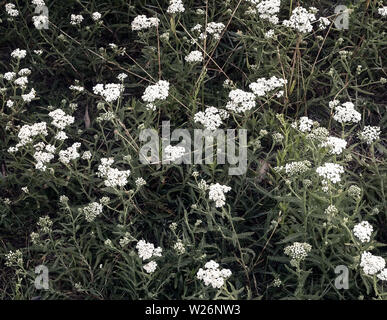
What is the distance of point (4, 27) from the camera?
5254 millimetres

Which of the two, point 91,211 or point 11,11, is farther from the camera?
point 11,11

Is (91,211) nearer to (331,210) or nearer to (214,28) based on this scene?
(331,210)

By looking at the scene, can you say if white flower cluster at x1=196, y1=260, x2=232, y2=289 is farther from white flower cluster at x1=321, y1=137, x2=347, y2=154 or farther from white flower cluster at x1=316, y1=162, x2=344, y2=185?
white flower cluster at x1=321, y1=137, x2=347, y2=154

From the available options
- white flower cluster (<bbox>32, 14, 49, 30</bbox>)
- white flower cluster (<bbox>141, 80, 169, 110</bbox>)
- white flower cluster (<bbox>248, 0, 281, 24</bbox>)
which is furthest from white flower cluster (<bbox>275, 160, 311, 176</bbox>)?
white flower cluster (<bbox>32, 14, 49, 30</bbox>)

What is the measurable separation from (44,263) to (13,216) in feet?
1.67

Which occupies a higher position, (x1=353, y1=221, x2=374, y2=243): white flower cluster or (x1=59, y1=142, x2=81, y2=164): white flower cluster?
(x1=59, y1=142, x2=81, y2=164): white flower cluster

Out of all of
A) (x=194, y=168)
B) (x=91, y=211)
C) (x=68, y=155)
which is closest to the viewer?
(x=91, y=211)

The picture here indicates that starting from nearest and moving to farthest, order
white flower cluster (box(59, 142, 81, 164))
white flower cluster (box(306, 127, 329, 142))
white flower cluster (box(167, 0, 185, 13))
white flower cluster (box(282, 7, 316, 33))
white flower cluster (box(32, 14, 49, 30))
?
white flower cluster (box(306, 127, 329, 142)) < white flower cluster (box(59, 142, 81, 164)) < white flower cluster (box(282, 7, 316, 33)) < white flower cluster (box(167, 0, 185, 13)) < white flower cluster (box(32, 14, 49, 30))

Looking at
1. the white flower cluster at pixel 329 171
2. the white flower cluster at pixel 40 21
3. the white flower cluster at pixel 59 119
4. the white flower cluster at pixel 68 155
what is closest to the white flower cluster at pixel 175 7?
the white flower cluster at pixel 40 21

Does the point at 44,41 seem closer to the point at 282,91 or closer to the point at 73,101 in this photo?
the point at 73,101

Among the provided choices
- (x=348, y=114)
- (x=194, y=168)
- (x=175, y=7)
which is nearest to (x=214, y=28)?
(x=175, y=7)

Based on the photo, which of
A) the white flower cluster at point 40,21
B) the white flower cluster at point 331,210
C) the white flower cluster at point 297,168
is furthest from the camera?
the white flower cluster at point 40,21

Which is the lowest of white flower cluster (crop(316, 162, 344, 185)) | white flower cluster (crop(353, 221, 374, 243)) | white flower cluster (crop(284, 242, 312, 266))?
white flower cluster (crop(284, 242, 312, 266))

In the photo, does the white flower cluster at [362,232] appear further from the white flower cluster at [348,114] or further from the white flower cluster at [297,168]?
the white flower cluster at [348,114]
